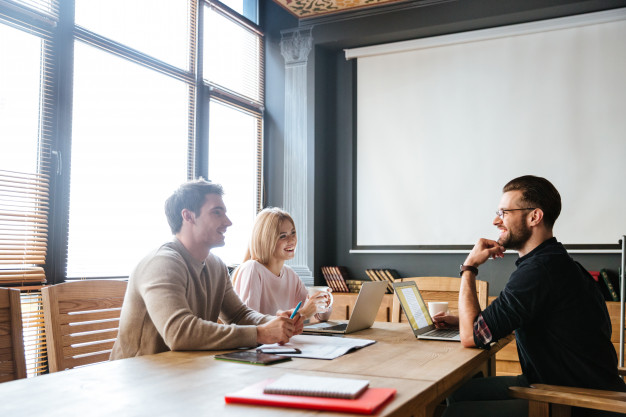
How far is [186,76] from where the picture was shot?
427 cm

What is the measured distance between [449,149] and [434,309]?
8.15 ft

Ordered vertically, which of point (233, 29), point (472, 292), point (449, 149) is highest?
point (233, 29)

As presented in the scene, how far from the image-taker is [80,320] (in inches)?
78.2

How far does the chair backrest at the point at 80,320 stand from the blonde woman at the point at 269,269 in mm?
662

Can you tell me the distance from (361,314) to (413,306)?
22 cm

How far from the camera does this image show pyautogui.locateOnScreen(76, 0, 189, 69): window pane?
354 cm

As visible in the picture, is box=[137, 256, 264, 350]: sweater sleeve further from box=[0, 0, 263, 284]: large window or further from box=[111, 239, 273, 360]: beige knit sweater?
box=[0, 0, 263, 284]: large window

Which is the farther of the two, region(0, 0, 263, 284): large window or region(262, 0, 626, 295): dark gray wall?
region(262, 0, 626, 295): dark gray wall

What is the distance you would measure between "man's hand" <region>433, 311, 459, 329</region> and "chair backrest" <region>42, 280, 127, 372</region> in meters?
1.31

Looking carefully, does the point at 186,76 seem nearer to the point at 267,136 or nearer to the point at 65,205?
the point at 267,136

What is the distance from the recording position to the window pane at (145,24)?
3541 millimetres

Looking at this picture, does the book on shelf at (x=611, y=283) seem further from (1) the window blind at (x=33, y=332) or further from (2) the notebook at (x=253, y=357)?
(1) the window blind at (x=33, y=332)

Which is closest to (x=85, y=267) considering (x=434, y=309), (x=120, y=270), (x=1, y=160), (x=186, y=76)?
(x=120, y=270)

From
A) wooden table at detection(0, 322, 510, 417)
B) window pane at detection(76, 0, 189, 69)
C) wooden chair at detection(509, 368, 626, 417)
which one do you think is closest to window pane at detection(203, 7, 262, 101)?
window pane at detection(76, 0, 189, 69)
